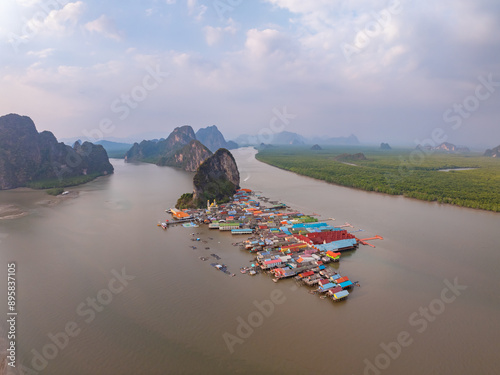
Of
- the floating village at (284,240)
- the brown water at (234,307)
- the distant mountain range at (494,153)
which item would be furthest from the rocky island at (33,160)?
the distant mountain range at (494,153)

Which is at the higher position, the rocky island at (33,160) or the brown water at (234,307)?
the rocky island at (33,160)

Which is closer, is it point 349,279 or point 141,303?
point 141,303

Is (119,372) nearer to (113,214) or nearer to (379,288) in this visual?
(379,288)

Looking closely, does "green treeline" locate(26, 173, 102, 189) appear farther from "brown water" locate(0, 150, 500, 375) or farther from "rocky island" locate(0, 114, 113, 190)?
"brown water" locate(0, 150, 500, 375)

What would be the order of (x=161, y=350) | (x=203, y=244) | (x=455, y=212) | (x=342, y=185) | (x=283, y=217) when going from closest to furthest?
(x=161, y=350) → (x=203, y=244) → (x=283, y=217) → (x=455, y=212) → (x=342, y=185)

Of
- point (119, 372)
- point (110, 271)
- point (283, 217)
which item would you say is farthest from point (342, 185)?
point (119, 372)

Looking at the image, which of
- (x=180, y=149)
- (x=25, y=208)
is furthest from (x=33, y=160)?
(x=180, y=149)

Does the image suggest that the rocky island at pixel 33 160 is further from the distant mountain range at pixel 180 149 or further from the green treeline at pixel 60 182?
the distant mountain range at pixel 180 149
